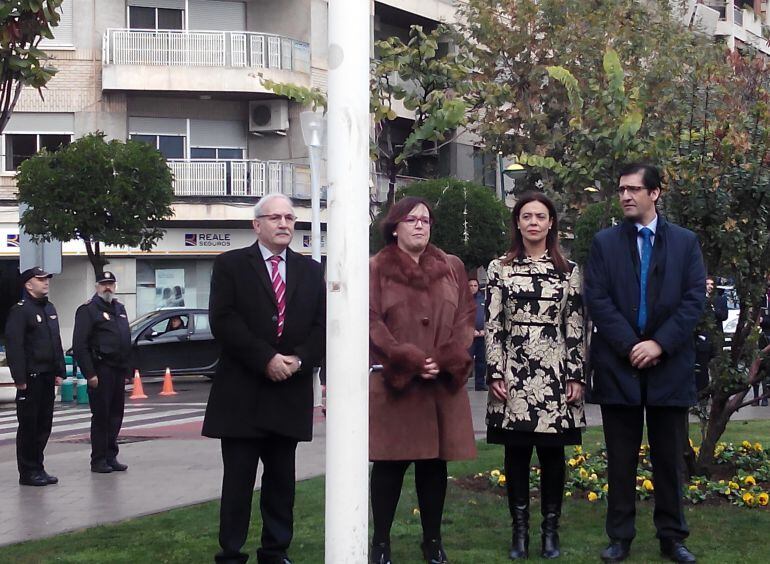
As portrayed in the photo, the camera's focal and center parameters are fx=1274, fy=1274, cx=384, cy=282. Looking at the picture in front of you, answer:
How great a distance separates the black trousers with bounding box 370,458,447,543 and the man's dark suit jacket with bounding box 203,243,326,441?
0.46 metres

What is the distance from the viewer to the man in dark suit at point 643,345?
21.9ft

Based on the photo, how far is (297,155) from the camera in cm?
3459

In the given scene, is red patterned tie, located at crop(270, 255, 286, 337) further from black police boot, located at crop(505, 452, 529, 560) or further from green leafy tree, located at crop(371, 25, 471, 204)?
green leafy tree, located at crop(371, 25, 471, 204)

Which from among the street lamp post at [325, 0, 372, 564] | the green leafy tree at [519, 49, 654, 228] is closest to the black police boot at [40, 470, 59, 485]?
the green leafy tree at [519, 49, 654, 228]

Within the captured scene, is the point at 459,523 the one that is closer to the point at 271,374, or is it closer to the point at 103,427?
the point at 271,374

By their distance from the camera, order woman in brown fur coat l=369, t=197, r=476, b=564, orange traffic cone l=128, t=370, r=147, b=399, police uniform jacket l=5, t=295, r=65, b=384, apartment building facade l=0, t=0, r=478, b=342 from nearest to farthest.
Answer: woman in brown fur coat l=369, t=197, r=476, b=564 < police uniform jacket l=5, t=295, r=65, b=384 < orange traffic cone l=128, t=370, r=147, b=399 < apartment building facade l=0, t=0, r=478, b=342

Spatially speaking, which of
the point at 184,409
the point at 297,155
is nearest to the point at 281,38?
the point at 297,155

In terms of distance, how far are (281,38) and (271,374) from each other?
28.2m

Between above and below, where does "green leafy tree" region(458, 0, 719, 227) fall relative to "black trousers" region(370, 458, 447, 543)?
above

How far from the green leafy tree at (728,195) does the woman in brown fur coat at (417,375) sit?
7.19 feet

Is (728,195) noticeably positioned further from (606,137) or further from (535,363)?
(535,363)

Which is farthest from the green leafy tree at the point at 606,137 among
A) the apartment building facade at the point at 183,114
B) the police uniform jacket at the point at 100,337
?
the apartment building facade at the point at 183,114

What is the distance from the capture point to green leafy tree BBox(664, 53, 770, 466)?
823 centimetres

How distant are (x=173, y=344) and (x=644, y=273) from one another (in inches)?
795
